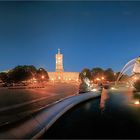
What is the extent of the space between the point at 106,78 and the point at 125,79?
25367 millimetres

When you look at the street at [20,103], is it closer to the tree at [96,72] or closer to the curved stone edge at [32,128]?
the curved stone edge at [32,128]

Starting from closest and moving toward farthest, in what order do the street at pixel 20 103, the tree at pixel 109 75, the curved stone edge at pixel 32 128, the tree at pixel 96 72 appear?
the curved stone edge at pixel 32 128, the street at pixel 20 103, the tree at pixel 96 72, the tree at pixel 109 75

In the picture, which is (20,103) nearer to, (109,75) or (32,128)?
(32,128)

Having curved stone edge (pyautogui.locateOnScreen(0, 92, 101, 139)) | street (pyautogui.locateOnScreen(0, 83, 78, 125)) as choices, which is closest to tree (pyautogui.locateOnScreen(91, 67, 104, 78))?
street (pyautogui.locateOnScreen(0, 83, 78, 125))

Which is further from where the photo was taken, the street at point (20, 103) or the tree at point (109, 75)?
the tree at point (109, 75)

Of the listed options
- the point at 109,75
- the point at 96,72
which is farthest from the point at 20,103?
the point at 109,75

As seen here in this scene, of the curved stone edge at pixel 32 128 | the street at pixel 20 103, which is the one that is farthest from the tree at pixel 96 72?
the curved stone edge at pixel 32 128

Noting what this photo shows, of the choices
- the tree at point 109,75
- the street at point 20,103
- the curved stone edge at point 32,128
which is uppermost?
the tree at point 109,75

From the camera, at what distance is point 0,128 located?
15.8 m

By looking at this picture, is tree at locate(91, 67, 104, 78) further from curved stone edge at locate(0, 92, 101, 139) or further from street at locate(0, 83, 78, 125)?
curved stone edge at locate(0, 92, 101, 139)

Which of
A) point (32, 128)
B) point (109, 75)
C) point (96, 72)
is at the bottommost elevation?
point (32, 128)

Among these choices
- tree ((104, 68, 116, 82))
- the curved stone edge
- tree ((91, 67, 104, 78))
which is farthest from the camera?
tree ((104, 68, 116, 82))

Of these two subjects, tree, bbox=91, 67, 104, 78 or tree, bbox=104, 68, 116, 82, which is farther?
tree, bbox=104, 68, 116, 82

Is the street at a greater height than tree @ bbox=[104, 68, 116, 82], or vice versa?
tree @ bbox=[104, 68, 116, 82]
